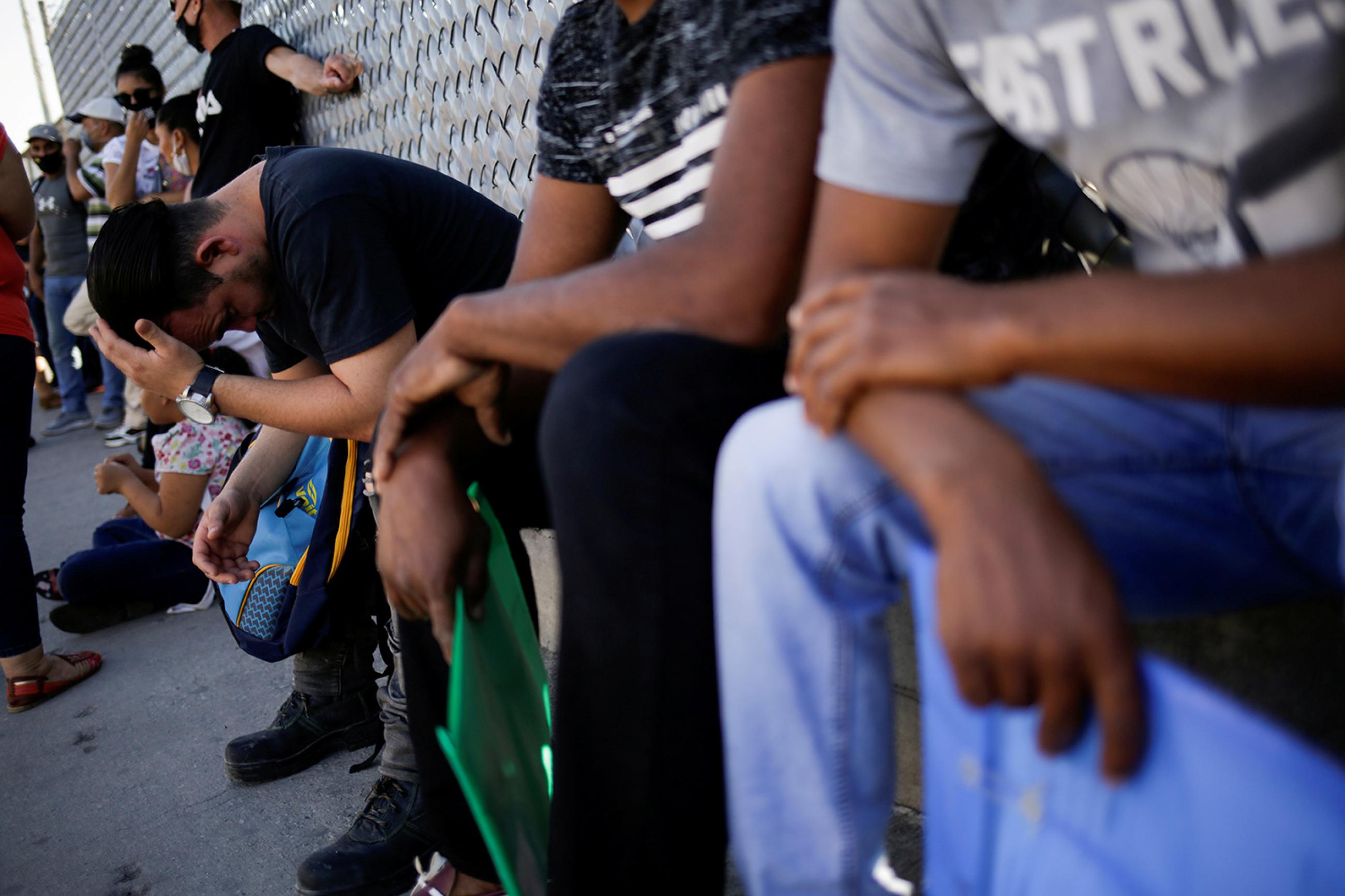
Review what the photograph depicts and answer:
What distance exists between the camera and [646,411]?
2.85ft

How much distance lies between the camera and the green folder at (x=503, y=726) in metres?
0.94

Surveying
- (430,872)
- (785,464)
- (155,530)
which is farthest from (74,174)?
(785,464)

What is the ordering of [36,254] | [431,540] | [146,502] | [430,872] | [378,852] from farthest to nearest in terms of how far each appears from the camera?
[36,254]
[146,502]
[378,852]
[430,872]
[431,540]

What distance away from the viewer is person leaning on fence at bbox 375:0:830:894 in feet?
2.89

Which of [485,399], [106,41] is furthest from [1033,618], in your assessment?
[106,41]

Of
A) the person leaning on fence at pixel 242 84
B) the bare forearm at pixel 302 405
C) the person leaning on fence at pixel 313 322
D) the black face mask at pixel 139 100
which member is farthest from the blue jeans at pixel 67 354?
the bare forearm at pixel 302 405

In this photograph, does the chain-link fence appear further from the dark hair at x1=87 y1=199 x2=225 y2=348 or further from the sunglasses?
the dark hair at x1=87 y1=199 x2=225 y2=348

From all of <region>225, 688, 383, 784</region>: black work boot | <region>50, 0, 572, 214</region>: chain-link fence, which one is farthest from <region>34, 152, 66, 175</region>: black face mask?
<region>225, 688, 383, 784</region>: black work boot

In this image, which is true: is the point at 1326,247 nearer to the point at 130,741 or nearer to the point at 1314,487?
the point at 1314,487

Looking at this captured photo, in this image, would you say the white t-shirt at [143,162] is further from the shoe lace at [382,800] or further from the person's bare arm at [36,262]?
the shoe lace at [382,800]

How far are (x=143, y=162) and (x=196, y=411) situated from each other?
15.2ft

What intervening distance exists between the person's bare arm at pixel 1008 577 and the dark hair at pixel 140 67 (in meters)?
6.29

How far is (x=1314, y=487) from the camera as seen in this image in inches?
33.6

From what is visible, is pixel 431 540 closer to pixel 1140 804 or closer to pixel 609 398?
pixel 609 398
